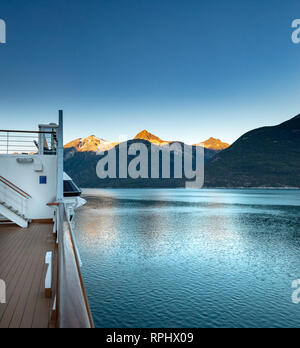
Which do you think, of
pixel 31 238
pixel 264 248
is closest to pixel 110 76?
pixel 264 248

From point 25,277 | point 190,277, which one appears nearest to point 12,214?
point 25,277

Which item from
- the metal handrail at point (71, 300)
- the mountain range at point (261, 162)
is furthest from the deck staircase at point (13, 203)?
the mountain range at point (261, 162)

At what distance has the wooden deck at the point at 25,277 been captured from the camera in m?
3.03

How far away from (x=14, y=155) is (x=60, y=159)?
255 centimetres

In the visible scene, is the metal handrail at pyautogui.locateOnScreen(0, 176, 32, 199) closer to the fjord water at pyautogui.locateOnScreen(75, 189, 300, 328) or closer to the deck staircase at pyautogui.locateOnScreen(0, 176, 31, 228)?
the deck staircase at pyautogui.locateOnScreen(0, 176, 31, 228)

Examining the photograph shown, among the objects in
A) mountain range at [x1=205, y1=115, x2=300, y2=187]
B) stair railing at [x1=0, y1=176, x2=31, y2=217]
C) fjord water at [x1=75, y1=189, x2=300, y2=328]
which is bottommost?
fjord water at [x1=75, y1=189, x2=300, y2=328]

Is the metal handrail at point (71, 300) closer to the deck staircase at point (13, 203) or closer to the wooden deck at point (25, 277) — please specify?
the wooden deck at point (25, 277)

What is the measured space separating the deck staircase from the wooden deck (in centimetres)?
64

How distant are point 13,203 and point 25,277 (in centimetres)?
495

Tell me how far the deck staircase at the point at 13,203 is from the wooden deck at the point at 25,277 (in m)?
0.64

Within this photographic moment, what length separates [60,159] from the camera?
23.6 ft

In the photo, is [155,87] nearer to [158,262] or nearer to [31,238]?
[158,262]

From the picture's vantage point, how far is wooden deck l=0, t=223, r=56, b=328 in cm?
303

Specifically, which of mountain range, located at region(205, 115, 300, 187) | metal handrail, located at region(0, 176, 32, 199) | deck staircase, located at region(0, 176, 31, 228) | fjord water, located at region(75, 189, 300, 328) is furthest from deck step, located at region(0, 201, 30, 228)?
mountain range, located at region(205, 115, 300, 187)
